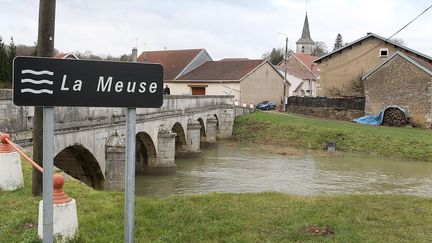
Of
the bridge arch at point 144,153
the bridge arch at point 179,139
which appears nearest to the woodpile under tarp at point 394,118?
the bridge arch at point 179,139

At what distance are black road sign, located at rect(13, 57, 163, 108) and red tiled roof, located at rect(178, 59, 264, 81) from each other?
38.9m

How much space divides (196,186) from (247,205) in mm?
9327

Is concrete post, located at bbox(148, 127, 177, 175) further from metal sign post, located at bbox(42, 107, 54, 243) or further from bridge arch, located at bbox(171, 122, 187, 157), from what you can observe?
metal sign post, located at bbox(42, 107, 54, 243)

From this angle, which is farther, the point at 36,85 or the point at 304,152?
the point at 304,152

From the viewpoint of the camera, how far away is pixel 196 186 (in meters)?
17.0

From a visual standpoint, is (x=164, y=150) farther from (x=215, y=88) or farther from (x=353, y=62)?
(x=353, y=62)

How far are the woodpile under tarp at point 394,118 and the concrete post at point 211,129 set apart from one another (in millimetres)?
12344

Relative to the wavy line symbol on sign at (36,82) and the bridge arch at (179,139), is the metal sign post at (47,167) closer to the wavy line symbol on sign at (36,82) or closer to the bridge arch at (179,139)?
the wavy line symbol on sign at (36,82)

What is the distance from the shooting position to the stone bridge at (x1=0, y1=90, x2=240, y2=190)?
11.0 metres

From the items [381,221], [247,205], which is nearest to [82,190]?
[247,205]

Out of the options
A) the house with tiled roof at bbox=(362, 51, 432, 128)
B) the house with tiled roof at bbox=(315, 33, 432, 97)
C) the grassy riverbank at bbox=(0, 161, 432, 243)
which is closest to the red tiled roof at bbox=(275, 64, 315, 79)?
the house with tiled roof at bbox=(315, 33, 432, 97)

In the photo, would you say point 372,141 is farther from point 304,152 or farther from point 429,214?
point 429,214

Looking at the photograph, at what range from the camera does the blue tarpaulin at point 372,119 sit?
33969 millimetres

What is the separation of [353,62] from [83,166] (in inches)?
1219
